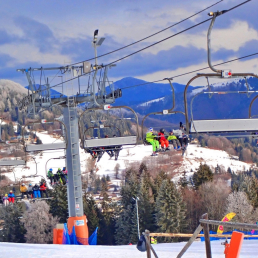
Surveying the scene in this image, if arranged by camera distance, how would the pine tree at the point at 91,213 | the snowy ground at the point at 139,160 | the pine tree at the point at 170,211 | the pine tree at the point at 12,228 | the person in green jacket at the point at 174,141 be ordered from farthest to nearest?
the snowy ground at the point at 139,160 → the pine tree at the point at 12,228 → the pine tree at the point at 91,213 → the pine tree at the point at 170,211 → the person in green jacket at the point at 174,141

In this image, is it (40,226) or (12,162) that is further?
(40,226)

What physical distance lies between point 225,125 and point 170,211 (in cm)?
3428

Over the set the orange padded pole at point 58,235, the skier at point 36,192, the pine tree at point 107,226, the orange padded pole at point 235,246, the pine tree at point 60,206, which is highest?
the orange padded pole at point 235,246

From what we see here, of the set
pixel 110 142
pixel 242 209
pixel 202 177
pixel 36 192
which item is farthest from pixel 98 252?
pixel 202 177

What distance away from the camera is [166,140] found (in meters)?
16.6

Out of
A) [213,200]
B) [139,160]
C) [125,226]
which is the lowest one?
[125,226]

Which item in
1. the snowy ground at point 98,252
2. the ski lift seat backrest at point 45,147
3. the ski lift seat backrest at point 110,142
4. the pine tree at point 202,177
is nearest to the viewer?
the snowy ground at point 98,252

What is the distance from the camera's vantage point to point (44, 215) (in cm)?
4812

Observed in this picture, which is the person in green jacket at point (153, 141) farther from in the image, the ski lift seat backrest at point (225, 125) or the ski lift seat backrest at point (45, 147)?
the ski lift seat backrest at point (225, 125)

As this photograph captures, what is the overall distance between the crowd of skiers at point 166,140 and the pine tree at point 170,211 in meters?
27.4

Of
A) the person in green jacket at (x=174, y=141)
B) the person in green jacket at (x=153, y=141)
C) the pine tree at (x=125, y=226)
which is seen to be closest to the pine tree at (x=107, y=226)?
the pine tree at (x=125, y=226)

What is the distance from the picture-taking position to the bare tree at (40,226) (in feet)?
154

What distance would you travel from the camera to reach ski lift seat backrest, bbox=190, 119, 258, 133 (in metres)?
10.1

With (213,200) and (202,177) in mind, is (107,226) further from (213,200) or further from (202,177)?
(202,177)
